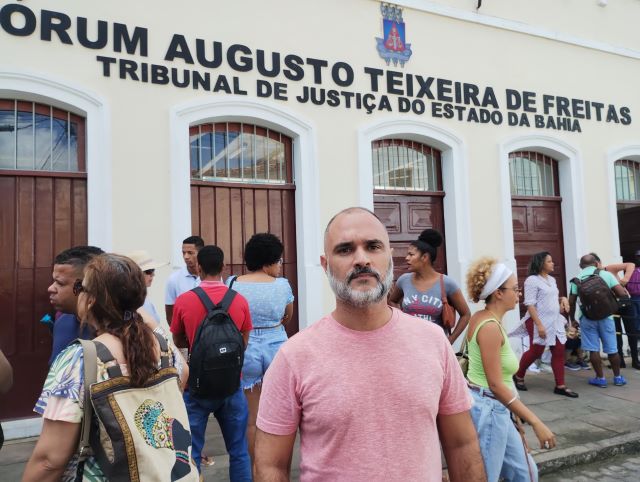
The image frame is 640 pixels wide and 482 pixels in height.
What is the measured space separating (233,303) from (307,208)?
2936 mm

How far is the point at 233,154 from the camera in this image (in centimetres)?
598

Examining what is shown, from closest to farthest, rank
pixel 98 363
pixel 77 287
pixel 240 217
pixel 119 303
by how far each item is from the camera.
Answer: pixel 98 363, pixel 119 303, pixel 77 287, pixel 240 217

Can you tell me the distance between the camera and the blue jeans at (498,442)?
2600 mm


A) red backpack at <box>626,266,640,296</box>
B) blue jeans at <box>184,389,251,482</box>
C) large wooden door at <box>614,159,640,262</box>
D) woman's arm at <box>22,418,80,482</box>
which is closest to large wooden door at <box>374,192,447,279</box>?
red backpack at <box>626,266,640,296</box>

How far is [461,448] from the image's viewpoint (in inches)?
69.3

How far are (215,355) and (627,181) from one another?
8.48 meters

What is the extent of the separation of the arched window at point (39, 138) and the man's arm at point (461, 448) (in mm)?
4771

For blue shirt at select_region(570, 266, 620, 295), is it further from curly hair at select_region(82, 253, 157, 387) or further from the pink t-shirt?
curly hair at select_region(82, 253, 157, 387)

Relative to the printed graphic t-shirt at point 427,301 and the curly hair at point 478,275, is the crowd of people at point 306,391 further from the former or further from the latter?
the printed graphic t-shirt at point 427,301

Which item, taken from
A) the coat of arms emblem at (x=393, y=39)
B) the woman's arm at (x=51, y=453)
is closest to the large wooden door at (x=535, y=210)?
the coat of arms emblem at (x=393, y=39)

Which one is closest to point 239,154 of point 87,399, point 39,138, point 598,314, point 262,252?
point 39,138

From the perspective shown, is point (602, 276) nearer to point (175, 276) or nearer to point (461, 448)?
point (175, 276)

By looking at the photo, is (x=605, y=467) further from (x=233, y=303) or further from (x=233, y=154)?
(x=233, y=154)

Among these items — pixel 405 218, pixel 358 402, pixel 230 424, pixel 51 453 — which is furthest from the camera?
pixel 405 218
